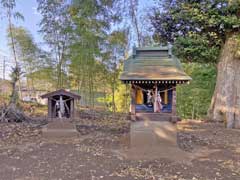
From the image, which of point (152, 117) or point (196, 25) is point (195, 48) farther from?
point (152, 117)

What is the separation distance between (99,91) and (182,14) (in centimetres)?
617

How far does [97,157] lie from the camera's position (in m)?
4.63

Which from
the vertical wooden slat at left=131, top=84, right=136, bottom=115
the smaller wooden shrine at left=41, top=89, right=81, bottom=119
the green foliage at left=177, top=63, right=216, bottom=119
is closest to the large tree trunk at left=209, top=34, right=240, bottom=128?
the green foliage at left=177, top=63, right=216, bottom=119

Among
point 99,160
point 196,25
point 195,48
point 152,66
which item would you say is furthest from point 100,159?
point 196,25

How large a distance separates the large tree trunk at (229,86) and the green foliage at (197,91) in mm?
2794

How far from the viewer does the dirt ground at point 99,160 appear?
3811 mm

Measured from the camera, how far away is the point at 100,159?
4.52 meters

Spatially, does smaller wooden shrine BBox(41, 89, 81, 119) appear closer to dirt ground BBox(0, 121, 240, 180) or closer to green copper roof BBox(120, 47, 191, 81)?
dirt ground BBox(0, 121, 240, 180)

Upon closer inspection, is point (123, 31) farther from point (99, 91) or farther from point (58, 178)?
point (58, 178)

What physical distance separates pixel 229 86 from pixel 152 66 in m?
3.74

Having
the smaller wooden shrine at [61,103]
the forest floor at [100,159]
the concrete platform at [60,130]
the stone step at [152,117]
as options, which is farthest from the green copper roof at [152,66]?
the concrete platform at [60,130]

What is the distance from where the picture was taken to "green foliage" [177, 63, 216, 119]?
37.7 ft

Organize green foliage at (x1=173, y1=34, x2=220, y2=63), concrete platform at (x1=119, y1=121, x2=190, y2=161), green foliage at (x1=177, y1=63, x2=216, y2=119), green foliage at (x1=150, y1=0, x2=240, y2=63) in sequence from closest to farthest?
concrete platform at (x1=119, y1=121, x2=190, y2=161) → green foliage at (x1=150, y1=0, x2=240, y2=63) → green foliage at (x1=173, y1=34, x2=220, y2=63) → green foliage at (x1=177, y1=63, x2=216, y2=119)

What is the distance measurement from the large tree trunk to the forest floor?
5.28 feet
